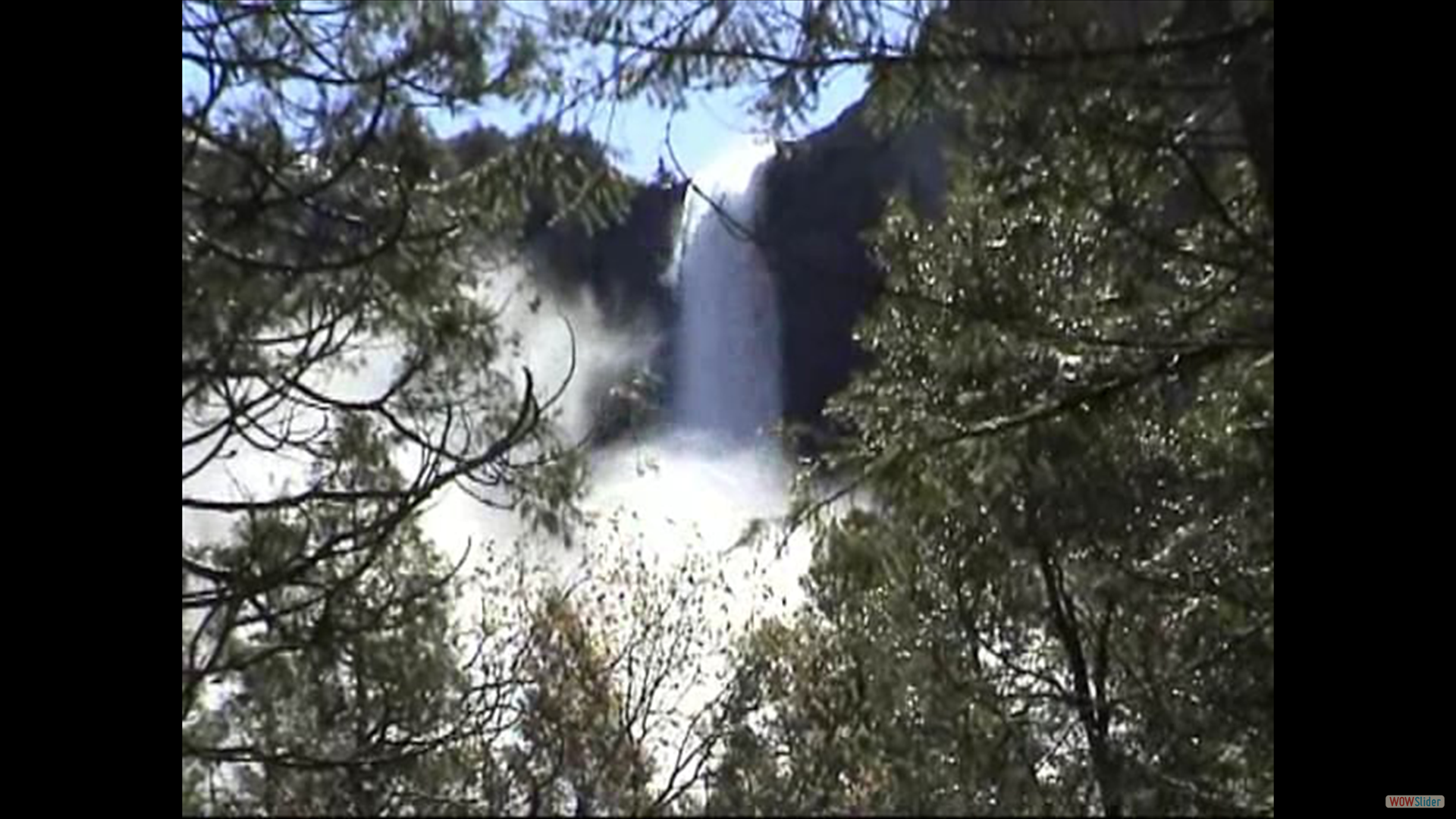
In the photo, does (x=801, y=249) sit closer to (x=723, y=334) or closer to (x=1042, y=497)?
(x=723, y=334)

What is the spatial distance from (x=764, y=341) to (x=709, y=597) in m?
0.23

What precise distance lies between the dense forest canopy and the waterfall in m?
0.07

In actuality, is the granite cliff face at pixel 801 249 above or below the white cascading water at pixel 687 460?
above

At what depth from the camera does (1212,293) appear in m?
1.44

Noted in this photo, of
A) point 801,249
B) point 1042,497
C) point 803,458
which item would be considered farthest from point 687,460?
point 1042,497

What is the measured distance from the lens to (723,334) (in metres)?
1.46

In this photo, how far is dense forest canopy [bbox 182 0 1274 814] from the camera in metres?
1.41

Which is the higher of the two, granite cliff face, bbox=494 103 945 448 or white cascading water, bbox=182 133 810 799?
granite cliff face, bbox=494 103 945 448

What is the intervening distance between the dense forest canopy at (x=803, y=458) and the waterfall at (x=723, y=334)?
66mm

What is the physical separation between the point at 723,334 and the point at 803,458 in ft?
0.43

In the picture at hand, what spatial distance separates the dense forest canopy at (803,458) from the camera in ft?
4.63

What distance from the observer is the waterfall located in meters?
1.45
